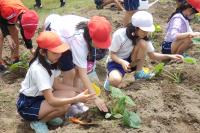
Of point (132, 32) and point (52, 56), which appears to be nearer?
point (52, 56)

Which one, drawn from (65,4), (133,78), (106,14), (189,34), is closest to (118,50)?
(133,78)

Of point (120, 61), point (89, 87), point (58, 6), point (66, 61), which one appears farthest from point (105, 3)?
point (89, 87)

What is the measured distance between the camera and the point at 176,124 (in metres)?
4.32

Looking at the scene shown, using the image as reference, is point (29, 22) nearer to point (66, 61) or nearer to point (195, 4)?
point (66, 61)

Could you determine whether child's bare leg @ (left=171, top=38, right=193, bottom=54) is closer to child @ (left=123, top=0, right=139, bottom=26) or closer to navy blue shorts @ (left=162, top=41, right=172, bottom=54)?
navy blue shorts @ (left=162, top=41, right=172, bottom=54)

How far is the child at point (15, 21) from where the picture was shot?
5508mm

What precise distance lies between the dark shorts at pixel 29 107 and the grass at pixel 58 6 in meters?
4.47

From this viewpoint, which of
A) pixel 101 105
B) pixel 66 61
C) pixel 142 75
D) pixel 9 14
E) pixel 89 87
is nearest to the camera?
pixel 101 105

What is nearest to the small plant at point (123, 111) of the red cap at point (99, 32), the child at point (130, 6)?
the red cap at point (99, 32)

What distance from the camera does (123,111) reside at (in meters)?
4.32

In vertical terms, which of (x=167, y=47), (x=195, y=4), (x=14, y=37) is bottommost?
(x=167, y=47)

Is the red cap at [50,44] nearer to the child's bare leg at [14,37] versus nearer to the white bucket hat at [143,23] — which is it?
the white bucket hat at [143,23]

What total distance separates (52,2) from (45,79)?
278 inches

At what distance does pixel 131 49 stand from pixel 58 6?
16.9 ft
